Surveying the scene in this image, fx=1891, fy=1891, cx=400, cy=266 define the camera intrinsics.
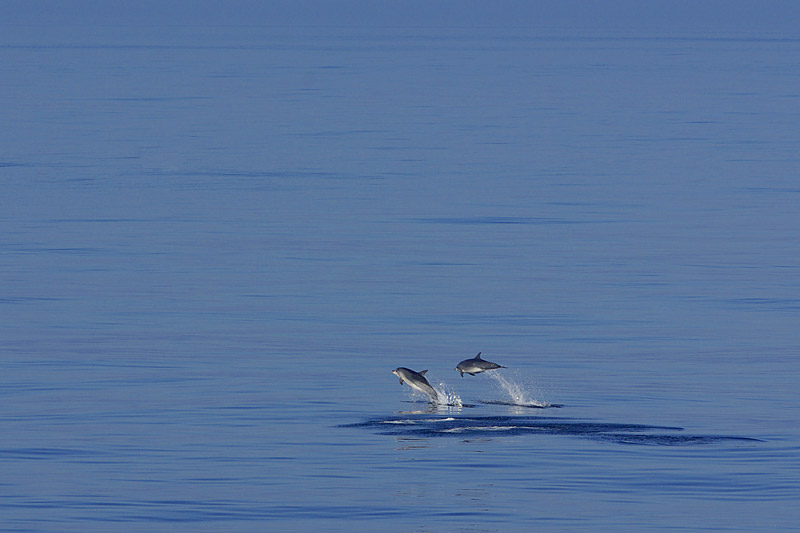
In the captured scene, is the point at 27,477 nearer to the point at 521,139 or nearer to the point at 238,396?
the point at 238,396

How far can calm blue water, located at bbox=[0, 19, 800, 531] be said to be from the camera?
15648mm

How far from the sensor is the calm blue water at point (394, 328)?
1565cm

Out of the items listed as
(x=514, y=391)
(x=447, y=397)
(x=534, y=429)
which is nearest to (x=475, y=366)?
(x=447, y=397)

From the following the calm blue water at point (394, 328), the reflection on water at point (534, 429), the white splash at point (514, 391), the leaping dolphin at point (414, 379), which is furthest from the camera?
the white splash at point (514, 391)

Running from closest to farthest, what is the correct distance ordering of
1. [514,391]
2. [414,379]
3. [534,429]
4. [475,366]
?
[534,429] → [414,379] → [475,366] → [514,391]

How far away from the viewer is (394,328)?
23.2 metres

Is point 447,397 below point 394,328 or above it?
below

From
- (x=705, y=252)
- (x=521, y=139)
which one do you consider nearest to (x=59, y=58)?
(x=521, y=139)

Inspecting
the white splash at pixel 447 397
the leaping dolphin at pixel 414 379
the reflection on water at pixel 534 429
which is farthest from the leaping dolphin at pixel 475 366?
the reflection on water at pixel 534 429

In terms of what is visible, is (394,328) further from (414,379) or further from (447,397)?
(414,379)

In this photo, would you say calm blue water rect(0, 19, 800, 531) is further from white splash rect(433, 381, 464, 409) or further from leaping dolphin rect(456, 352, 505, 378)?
leaping dolphin rect(456, 352, 505, 378)

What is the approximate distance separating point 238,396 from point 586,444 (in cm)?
404

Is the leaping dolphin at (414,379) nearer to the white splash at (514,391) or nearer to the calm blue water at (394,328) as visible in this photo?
the calm blue water at (394,328)

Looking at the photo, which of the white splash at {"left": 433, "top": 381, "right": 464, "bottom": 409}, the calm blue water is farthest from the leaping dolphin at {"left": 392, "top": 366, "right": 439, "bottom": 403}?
the white splash at {"left": 433, "top": 381, "right": 464, "bottom": 409}
